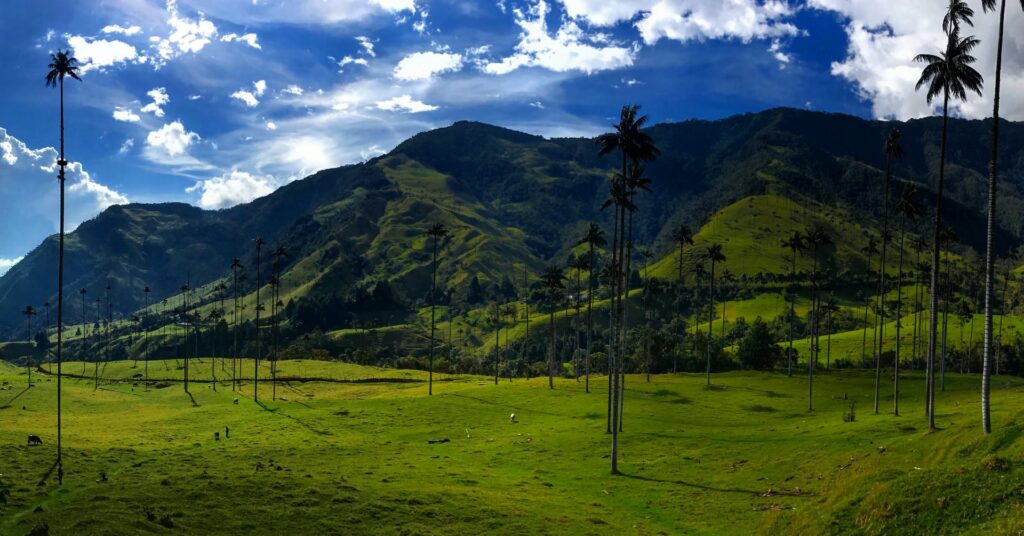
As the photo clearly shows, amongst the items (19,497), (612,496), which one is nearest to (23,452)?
(19,497)

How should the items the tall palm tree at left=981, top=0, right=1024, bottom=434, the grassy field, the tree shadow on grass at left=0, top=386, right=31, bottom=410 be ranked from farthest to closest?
the tree shadow on grass at left=0, top=386, right=31, bottom=410
the tall palm tree at left=981, top=0, right=1024, bottom=434
the grassy field

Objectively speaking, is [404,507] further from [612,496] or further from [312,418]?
[312,418]

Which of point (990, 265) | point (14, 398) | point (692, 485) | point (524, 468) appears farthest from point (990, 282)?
point (14, 398)

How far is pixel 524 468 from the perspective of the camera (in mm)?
61531

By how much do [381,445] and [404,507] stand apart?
31.2 m

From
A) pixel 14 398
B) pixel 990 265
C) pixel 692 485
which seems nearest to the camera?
pixel 990 265

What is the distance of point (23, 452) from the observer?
2235 inches

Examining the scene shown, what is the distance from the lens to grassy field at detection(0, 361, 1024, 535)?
33.9 metres

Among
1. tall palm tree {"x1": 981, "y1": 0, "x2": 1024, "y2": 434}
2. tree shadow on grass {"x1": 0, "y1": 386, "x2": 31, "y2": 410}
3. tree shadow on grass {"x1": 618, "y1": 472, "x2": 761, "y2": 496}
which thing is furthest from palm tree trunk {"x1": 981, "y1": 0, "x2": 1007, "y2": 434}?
tree shadow on grass {"x1": 0, "y1": 386, "x2": 31, "y2": 410}

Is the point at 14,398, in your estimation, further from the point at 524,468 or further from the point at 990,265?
the point at 990,265

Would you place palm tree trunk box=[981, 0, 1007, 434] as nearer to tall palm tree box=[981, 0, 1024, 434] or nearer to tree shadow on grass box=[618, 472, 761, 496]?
tall palm tree box=[981, 0, 1024, 434]

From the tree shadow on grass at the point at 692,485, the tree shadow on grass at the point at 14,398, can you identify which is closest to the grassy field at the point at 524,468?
the tree shadow on grass at the point at 692,485

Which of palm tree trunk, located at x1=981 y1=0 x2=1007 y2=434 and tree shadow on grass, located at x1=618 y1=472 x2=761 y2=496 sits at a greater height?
palm tree trunk, located at x1=981 y1=0 x2=1007 y2=434

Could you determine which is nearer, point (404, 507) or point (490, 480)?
point (404, 507)
